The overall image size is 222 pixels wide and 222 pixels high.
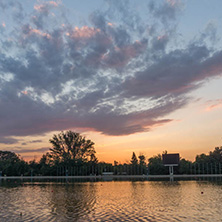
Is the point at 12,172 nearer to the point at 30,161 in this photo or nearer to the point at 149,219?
the point at 30,161

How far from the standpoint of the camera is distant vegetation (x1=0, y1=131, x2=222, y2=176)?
313 feet

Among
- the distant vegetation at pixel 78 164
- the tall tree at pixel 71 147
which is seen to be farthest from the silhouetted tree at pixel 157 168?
the tall tree at pixel 71 147

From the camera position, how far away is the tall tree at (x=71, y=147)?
365 feet

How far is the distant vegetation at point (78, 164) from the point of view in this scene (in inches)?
3757

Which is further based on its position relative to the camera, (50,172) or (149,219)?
(50,172)

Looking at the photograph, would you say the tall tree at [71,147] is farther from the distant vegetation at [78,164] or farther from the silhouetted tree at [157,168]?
the silhouetted tree at [157,168]

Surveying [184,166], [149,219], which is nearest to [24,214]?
[149,219]

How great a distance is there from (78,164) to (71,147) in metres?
10.5

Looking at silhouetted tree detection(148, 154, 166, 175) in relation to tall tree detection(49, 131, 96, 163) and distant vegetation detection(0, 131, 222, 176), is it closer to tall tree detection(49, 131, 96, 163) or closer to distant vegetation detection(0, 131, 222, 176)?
Result: distant vegetation detection(0, 131, 222, 176)

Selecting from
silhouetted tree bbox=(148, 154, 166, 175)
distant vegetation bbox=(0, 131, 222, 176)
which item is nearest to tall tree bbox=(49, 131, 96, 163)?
Result: distant vegetation bbox=(0, 131, 222, 176)

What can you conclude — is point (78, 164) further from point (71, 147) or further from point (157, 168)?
point (157, 168)

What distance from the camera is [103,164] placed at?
4348 inches

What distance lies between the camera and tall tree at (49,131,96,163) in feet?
365

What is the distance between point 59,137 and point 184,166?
53304 millimetres
